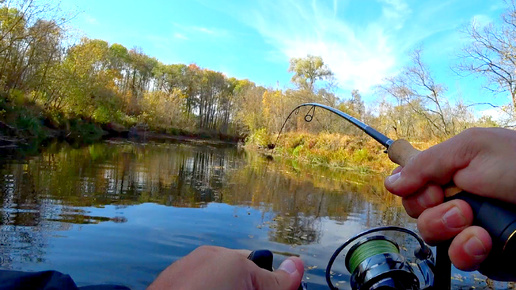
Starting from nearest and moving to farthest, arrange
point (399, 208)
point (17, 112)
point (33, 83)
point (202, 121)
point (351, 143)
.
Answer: point (399, 208) → point (17, 112) → point (33, 83) → point (351, 143) → point (202, 121)

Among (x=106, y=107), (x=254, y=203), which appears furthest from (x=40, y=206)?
(x=106, y=107)

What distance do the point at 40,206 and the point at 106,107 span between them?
3418cm

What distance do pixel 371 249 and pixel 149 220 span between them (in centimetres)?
517

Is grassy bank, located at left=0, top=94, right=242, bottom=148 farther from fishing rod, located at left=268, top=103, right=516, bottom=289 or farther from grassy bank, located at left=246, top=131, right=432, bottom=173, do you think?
fishing rod, located at left=268, top=103, right=516, bottom=289

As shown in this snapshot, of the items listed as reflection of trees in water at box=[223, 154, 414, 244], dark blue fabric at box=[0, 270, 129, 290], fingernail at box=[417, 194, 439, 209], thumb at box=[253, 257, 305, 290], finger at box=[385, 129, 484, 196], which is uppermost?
finger at box=[385, 129, 484, 196]

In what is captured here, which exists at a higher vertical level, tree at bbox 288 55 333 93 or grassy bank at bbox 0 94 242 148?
tree at bbox 288 55 333 93

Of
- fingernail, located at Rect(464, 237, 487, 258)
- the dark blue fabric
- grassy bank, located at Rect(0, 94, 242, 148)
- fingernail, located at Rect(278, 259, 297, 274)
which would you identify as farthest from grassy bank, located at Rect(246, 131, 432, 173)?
the dark blue fabric

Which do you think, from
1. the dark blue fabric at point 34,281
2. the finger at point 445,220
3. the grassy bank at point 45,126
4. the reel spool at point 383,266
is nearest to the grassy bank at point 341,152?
the grassy bank at point 45,126

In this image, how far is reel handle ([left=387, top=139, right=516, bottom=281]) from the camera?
0.90 m

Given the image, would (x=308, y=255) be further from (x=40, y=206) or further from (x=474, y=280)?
(x=40, y=206)

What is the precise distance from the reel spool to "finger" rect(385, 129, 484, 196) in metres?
0.22

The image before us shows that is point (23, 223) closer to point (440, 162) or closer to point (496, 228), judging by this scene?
point (440, 162)

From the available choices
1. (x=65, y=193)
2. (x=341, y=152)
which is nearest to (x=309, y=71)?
(x=341, y=152)

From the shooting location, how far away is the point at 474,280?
4531 millimetres
